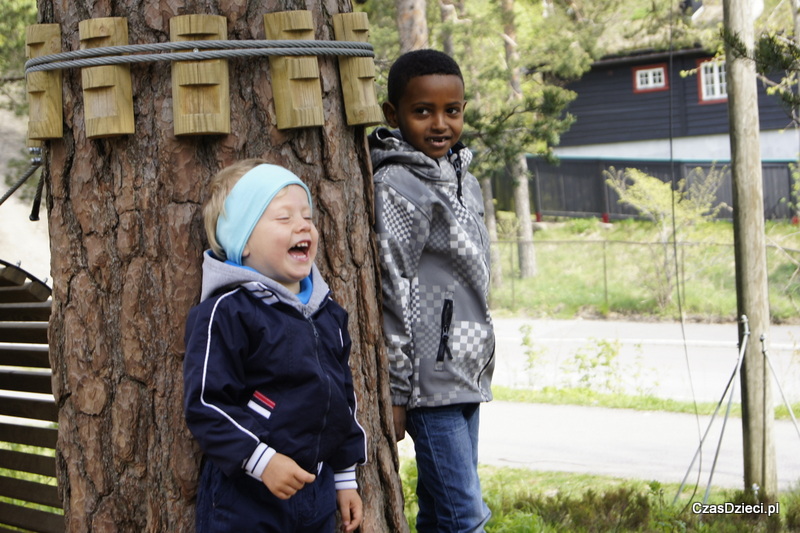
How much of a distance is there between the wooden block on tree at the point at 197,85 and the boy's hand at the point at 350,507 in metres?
0.90

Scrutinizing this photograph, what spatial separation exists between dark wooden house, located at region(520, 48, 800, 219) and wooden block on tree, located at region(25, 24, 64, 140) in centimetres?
2309

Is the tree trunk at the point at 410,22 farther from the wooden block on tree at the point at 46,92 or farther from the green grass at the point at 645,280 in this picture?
the wooden block on tree at the point at 46,92

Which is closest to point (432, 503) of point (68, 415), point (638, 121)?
point (68, 415)

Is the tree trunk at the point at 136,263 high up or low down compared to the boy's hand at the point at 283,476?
up

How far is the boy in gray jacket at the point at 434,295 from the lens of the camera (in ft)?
8.21

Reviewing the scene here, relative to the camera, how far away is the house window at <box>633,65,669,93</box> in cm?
2803

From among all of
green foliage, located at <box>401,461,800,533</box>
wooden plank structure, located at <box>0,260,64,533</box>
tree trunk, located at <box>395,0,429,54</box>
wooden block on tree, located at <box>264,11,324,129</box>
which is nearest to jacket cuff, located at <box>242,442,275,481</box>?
wooden block on tree, located at <box>264,11,324,129</box>

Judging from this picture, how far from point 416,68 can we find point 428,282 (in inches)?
25.0

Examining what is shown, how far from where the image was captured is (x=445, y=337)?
2557mm

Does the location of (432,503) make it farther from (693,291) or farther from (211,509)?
(693,291)

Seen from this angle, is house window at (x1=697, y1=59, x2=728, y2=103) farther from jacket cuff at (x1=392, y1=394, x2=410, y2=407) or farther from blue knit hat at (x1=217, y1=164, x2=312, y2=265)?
blue knit hat at (x1=217, y1=164, x2=312, y2=265)

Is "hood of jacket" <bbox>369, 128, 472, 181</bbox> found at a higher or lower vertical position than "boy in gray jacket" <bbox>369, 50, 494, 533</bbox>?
higher

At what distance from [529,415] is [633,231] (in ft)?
46.2

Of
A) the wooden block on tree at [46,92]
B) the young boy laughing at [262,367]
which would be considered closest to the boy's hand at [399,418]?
the young boy laughing at [262,367]
